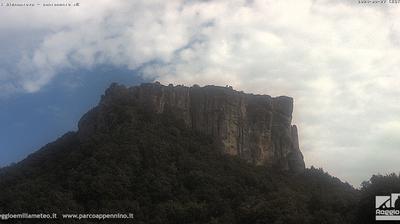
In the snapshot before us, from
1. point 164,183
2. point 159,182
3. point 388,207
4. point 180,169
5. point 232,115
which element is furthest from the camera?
point 232,115

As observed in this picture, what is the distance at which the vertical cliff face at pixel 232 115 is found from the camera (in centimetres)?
9719

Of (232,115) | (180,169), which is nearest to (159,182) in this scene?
(180,169)

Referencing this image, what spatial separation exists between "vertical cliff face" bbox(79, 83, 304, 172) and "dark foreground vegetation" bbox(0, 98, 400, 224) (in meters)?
2.39

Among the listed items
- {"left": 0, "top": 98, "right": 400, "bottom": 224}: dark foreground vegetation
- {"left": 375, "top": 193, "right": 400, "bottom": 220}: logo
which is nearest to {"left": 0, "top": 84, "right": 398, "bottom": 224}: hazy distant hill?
{"left": 0, "top": 98, "right": 400, "bottom": 224}: dark foreground vegetation

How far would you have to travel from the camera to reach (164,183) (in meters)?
78.6

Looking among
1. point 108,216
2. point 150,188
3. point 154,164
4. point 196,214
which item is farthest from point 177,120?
point 108,216

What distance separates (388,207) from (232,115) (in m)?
51.6

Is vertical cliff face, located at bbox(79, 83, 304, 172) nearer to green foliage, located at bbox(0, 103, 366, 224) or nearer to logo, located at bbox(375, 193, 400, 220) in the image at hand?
green foliage, located at bbox(0, 103, 366, 224)

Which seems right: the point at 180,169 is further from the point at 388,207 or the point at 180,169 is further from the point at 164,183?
the point at 388,207

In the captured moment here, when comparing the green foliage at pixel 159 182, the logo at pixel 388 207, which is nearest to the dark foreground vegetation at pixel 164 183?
the green foliage at pixel 159 182

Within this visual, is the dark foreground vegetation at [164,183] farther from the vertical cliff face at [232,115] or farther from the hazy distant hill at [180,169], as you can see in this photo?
the vertical cliff face at [232,115]

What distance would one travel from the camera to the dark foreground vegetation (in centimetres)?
6650

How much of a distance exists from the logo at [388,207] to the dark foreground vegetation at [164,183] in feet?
3.11

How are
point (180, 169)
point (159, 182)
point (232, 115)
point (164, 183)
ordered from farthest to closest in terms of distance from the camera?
point (232, 115) < point (180, 169) < point (164, 183) < point (159, 182)
